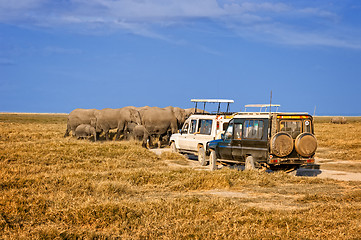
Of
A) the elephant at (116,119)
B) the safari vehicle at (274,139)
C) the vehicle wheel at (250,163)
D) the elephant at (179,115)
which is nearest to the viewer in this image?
the safari vehicle at (274,139)

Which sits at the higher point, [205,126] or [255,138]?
[205,126]

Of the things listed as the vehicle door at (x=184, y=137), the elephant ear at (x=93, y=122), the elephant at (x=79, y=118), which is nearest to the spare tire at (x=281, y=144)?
the vehicle door at (x=184, y=137)

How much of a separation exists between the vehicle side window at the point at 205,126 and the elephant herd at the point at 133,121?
1045 centimetres

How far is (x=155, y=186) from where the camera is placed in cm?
1377

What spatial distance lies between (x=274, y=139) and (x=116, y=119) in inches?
1058

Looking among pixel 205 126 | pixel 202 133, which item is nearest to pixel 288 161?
pixel 205 126

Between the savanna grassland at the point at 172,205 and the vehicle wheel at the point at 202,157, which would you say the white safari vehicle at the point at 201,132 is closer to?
the vehicle wheel at the point at 202,157

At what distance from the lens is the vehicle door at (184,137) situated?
2356 cm

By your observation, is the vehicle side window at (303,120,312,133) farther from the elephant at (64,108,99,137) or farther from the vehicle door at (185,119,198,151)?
the elephant at (64,108,99,137)

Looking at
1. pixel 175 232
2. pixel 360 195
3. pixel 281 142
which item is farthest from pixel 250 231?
pixel 281 142

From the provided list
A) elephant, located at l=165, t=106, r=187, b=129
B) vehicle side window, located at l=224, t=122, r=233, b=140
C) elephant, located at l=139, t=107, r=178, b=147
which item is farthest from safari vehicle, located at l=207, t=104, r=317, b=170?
elephant, located at l=165, t=106, r=187, b=129

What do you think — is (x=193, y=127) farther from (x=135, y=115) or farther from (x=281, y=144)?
(x=135, y=115)

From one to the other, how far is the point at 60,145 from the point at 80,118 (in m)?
19.6

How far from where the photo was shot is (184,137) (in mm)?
23859
